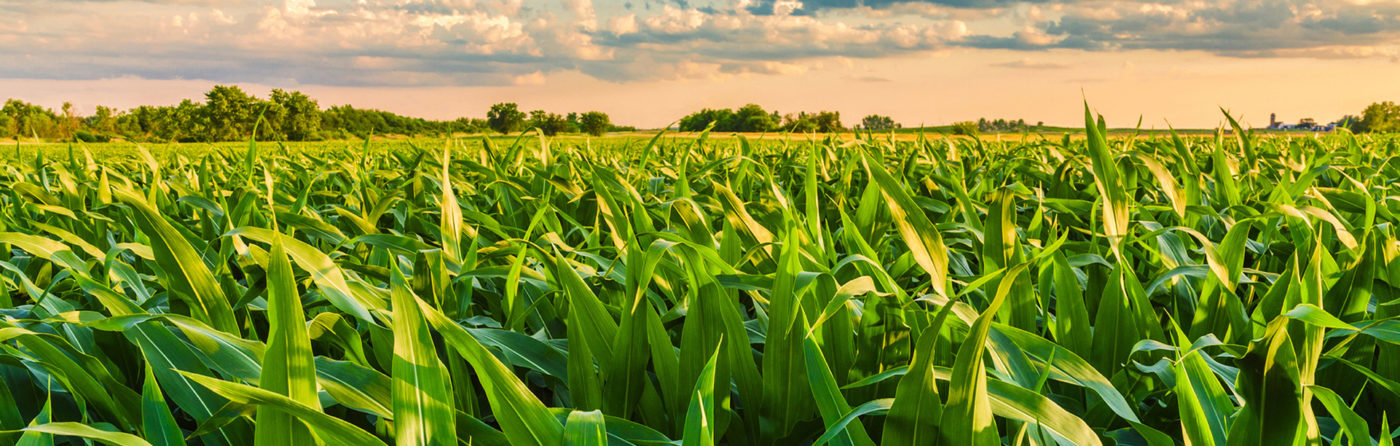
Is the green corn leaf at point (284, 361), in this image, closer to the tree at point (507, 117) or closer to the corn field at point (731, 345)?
the corn field at point (731, 345)

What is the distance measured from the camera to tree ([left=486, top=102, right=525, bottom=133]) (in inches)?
1640

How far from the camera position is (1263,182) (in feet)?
6.84

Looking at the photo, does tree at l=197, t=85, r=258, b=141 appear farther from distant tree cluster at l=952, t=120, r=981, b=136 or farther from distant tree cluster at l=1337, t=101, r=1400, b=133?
distant tree cluster at l=1337, t=101, r=1400, b=133

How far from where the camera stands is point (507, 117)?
42875mm

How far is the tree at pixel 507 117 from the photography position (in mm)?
41656

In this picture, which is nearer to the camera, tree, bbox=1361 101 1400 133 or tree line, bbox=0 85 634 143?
tree line, bbox=0 85 634 143

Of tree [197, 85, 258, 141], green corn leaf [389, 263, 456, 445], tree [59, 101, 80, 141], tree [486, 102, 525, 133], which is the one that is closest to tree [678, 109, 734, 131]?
green corn leaf [389, 263, 456, 445]

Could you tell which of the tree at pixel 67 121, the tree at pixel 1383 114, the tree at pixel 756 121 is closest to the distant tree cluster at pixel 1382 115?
the tree at pixel 1383 114

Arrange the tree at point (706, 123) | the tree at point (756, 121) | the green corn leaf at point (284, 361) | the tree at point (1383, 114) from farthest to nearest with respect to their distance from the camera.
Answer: the tree at point (1383, 114) < the tree at point (756, 121) < the tree at point (706, 123) < the green corn leaf at point (284, 361)

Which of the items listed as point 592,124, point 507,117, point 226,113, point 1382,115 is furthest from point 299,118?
point 1382,115

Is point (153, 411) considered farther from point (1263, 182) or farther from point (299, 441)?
point (1263, 182)

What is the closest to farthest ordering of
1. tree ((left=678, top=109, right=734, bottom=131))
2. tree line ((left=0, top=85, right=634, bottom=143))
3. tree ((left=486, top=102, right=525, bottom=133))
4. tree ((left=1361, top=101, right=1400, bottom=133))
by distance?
tree ((left=678, top=109, right=734, bottom=131)) < tree ((left=486, top=102, right=525, bottom=133)) < tree line ((left=0, top=85, right=634, bottom=143)) < tree ((left=1361, top=101, right=1400, bottom=133))

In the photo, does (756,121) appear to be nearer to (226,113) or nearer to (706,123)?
(706,123)

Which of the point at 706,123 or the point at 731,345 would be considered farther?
the point at 706,123
